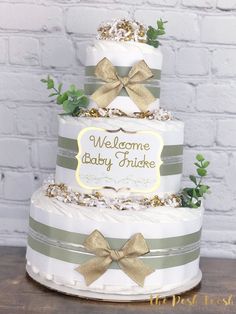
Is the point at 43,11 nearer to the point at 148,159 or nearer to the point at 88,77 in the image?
the point at 88,77

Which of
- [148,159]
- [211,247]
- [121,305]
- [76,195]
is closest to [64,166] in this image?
[76,195]

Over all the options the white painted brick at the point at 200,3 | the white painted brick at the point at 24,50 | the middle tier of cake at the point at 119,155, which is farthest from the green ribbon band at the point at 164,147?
the white painted brick at the point at 200,3

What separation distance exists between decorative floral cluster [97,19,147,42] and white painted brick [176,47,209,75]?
352 mm

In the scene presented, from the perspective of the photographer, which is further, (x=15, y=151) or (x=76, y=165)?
(x=15, y=151)

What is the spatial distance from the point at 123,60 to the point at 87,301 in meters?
0.64

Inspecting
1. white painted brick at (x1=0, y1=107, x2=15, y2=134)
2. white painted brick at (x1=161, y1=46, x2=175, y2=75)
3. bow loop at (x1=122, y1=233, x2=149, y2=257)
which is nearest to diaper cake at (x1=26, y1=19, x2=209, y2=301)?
bow loop at (x1=122, y1=233, x2=149, y2=257)

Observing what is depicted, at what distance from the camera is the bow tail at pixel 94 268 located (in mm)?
1347

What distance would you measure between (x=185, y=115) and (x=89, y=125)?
0.54 meters

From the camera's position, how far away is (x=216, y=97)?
182 centimetres

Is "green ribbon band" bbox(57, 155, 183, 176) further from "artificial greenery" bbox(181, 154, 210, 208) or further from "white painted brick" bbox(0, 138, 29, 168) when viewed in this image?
"white painted brick" bbox(0, 138, 29, 168)

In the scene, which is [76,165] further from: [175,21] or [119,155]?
[175,21]

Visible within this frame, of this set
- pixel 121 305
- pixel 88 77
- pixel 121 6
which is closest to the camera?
pixel 121 305

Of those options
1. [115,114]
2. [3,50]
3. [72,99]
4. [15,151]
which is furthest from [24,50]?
[115,114]

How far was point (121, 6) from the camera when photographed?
Answer: 1.80m
